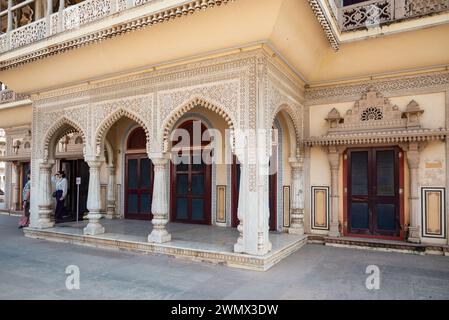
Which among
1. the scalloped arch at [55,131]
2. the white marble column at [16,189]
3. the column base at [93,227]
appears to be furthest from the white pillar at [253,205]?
the white marble column at [16,189]

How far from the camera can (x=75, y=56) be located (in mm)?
6781

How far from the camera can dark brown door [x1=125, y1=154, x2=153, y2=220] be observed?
940 cm

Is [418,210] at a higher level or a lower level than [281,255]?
higher

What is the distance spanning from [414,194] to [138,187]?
690 cm

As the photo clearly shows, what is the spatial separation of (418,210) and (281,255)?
110 inches

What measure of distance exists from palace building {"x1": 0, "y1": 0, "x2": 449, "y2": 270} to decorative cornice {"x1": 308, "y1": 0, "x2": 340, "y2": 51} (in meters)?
0.03

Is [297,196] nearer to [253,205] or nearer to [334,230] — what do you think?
[334,230]

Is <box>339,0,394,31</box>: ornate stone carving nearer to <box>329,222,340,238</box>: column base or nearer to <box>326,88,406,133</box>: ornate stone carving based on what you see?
<box>326,88,406,133</box>: ornate stone carving

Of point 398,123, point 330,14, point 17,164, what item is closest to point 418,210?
point 398,123

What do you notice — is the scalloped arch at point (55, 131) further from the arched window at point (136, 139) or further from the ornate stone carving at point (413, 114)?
the ornate stone carving at point (413, 114)

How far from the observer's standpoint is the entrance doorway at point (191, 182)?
332 inches

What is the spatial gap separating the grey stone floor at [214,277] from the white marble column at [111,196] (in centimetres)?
338
